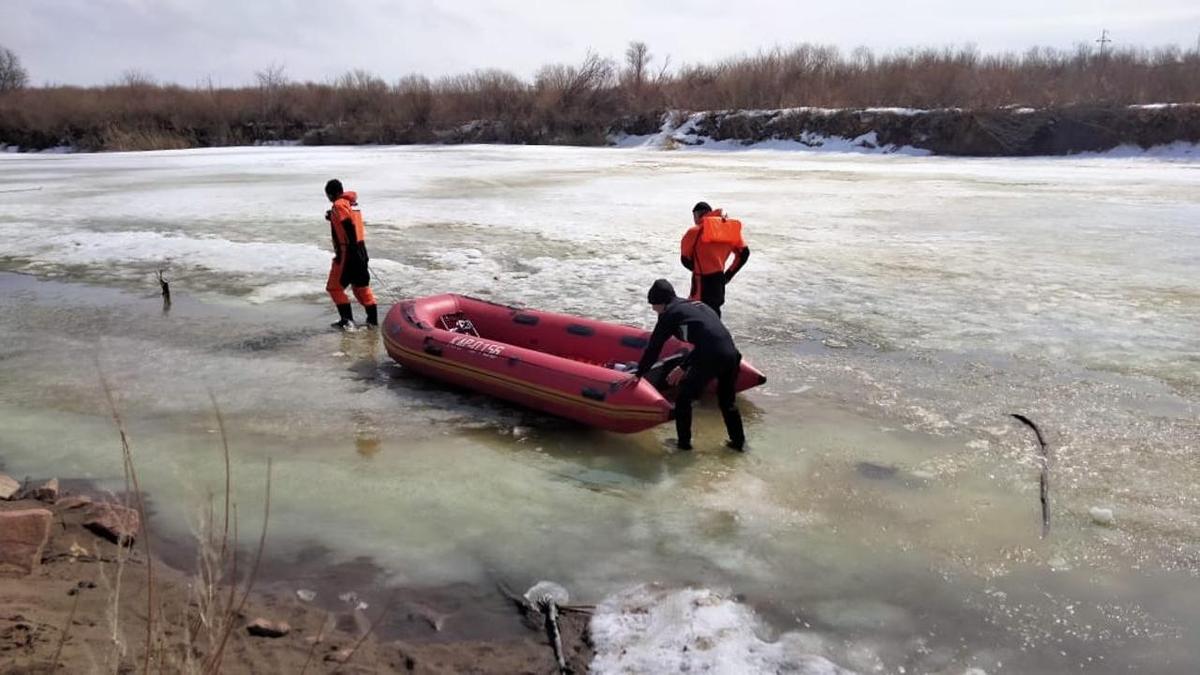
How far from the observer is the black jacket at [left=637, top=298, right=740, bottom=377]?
4668 mm

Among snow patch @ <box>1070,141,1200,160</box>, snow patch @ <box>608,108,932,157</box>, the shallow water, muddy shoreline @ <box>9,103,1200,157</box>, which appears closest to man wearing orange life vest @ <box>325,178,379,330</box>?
the shallow water

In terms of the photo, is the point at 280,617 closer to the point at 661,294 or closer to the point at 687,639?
the point at 687,639

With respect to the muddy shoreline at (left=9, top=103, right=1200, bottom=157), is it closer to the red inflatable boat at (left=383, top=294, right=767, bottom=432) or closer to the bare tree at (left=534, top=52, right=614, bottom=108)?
the bare tree at (left=534, top=52, right=614, bottom=108)

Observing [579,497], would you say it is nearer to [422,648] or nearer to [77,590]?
[422,648]

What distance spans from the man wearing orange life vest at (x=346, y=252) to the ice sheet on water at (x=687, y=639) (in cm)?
445

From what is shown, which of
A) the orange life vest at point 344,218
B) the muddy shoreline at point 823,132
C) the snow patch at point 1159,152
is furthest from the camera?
the muddy shoreline at point 823,132

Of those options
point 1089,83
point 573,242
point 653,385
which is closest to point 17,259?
point 573,242

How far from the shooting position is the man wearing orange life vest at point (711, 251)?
19.6ft

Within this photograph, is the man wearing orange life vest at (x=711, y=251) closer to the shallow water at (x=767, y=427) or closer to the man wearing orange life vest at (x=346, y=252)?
the shallow water at (x=767, y=427)

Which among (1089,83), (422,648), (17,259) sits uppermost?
(1089,83)

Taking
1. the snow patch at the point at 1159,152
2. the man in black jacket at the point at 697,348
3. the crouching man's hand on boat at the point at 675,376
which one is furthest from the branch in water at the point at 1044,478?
the snow patch at the point at 1159,152

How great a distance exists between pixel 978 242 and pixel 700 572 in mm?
8257

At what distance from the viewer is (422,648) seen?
123 inches

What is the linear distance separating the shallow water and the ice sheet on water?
0.30 ft
